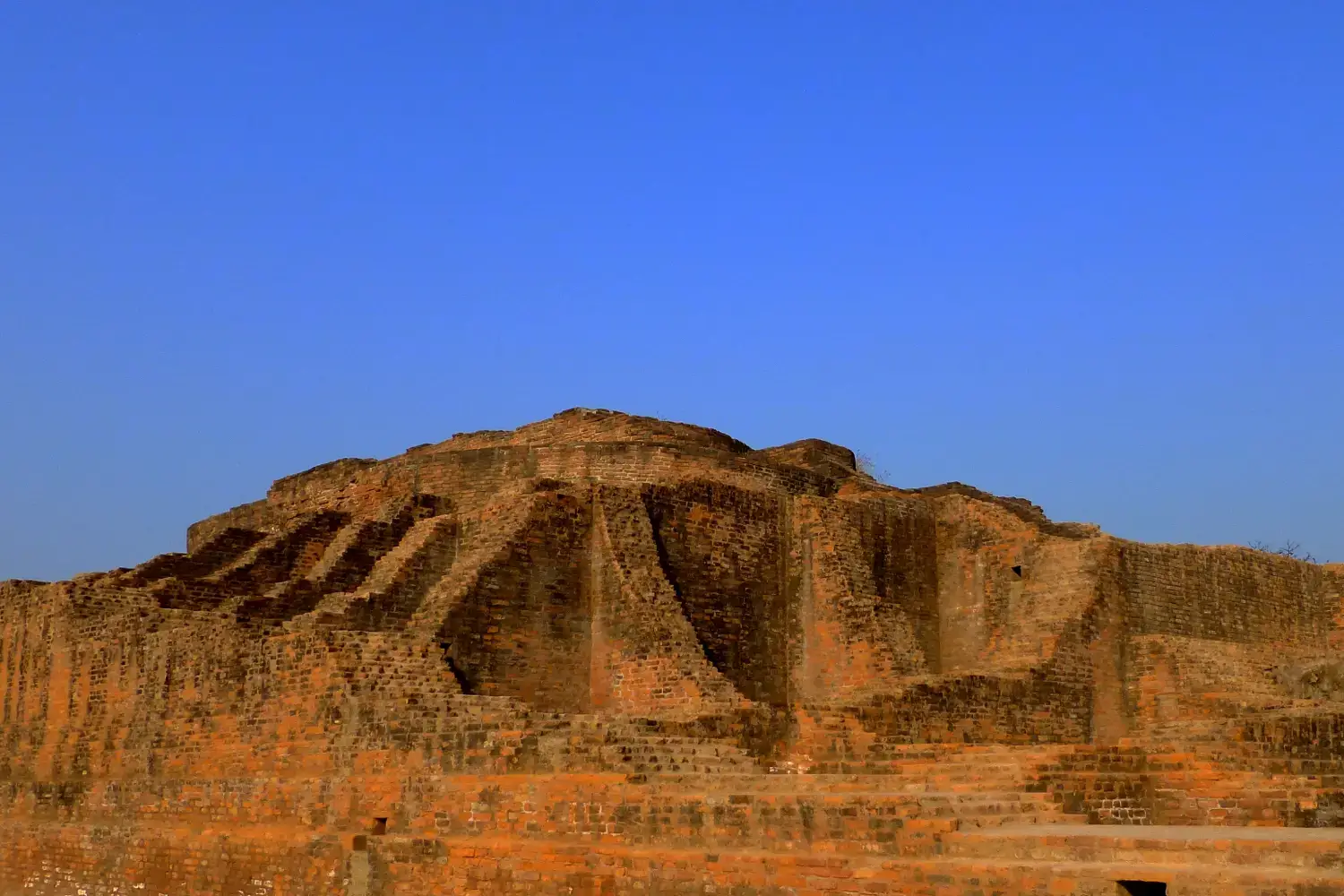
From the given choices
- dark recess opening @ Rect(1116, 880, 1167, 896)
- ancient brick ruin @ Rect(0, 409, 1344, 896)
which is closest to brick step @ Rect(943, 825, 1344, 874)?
ancient brick ruin @ Rect(0, 409, 1344, 896)

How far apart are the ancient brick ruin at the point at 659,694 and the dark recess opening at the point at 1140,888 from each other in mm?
21

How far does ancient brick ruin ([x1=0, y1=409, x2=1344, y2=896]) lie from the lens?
36.9 ft

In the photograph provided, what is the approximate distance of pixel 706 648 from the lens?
62.8ft

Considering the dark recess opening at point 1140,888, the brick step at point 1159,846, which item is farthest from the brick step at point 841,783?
the dark recess opening at point 1140,888

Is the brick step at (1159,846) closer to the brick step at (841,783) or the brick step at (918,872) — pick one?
the brick step at (918,872)

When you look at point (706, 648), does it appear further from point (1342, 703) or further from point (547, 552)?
point (1342, 703)

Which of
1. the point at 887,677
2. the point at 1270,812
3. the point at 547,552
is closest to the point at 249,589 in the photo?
the point at 547,552

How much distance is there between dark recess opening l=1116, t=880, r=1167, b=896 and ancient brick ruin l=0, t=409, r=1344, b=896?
0.07 ft

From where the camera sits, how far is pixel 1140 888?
28.3 ft

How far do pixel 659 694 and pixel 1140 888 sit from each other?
9.12 m

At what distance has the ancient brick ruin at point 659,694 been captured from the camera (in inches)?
443

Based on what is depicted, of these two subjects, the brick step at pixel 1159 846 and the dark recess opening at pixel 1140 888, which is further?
the dark recess opening at pixel 1140 888

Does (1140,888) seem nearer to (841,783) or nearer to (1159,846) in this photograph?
(1159,846)

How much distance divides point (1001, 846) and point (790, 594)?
36.5ft
